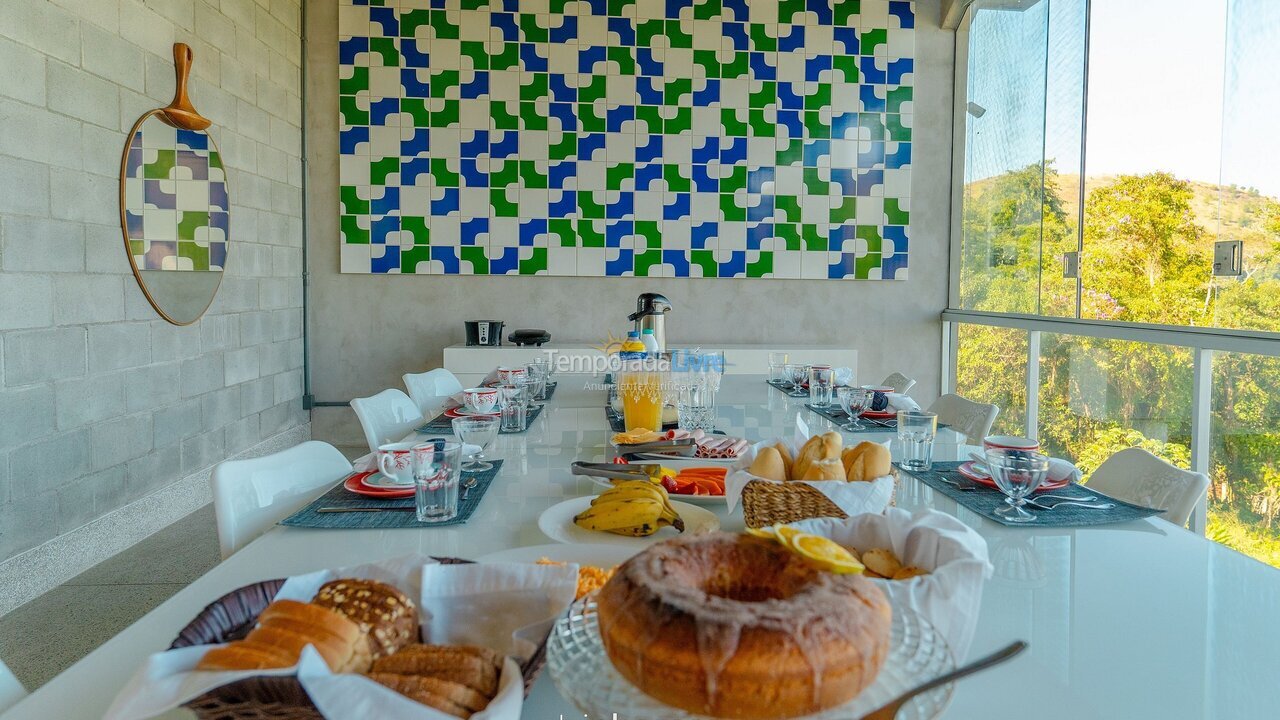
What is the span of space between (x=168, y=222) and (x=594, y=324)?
243 cm

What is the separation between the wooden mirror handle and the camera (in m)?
3.37

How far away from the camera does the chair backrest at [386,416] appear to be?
2.17m

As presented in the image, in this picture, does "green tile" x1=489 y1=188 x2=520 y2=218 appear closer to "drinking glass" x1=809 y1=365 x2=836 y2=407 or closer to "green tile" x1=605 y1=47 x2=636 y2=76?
"green tile" x1=605 y1=47 x2=636 y2=76

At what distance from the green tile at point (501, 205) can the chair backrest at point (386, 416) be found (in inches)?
99.1

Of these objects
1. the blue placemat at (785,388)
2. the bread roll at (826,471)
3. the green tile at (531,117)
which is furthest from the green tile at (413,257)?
the bread roll at (826,471)

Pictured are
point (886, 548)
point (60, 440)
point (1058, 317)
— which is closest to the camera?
point (886, 548)

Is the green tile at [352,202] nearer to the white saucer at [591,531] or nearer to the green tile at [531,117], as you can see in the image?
the green tile at [531,117]

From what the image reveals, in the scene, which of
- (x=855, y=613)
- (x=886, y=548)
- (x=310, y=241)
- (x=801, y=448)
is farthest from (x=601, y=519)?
(x=310, y=241)

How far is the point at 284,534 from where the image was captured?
1166mm

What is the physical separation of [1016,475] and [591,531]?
0.68m

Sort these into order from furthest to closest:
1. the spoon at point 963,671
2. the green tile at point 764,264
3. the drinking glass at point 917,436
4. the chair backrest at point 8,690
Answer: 1. the green tile at point 764,264
2. the drinking glass at point 917,436
3. the chair backrest at point 8,690
4. the spoon at point 963,671

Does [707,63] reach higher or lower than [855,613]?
higher

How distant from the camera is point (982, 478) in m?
1.47

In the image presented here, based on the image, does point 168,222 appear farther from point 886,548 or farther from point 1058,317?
point 1058,317
